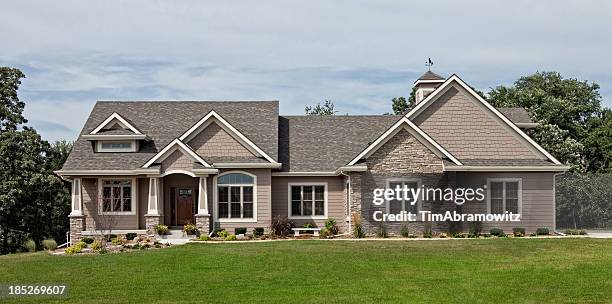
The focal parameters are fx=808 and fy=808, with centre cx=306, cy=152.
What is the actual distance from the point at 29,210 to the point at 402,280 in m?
30.9

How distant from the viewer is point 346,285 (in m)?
19.1

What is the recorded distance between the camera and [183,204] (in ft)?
120

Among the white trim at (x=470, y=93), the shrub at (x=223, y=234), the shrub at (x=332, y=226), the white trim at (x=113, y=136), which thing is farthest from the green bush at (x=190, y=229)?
the white trim at (x=470, y=93)

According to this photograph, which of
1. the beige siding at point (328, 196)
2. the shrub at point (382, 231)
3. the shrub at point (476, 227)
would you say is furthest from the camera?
the beige siding at point (328, 196)


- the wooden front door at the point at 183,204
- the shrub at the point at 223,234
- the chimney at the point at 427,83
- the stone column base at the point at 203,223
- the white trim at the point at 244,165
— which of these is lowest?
the shrub at the point at 223,234

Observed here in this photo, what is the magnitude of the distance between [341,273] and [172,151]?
51.2 feet

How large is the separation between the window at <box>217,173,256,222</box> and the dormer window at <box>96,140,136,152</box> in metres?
4.58

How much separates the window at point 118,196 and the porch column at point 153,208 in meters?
1.60

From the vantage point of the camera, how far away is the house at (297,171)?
108 ft

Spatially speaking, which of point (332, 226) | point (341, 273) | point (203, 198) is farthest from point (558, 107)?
point (341, 273)

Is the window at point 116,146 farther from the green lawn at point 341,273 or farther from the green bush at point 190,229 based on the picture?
the green lawn at point 341,273

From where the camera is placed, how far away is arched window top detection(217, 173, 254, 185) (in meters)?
35.2

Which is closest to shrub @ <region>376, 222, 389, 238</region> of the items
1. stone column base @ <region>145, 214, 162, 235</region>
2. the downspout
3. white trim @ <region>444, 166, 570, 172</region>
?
the downspout

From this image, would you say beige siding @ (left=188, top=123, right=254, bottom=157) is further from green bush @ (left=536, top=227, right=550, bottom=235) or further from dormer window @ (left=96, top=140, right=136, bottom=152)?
green bush @ (left=536, top=227, right=550, bottom=235)
